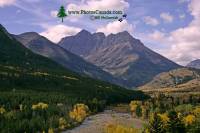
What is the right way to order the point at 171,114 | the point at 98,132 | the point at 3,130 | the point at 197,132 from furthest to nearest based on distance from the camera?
1. the point at 98,132
2. the point at 3,130
3. the point at 171,114
4. the point at 197,132

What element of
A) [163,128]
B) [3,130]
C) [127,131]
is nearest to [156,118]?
[163,128]

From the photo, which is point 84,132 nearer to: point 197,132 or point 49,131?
point 49,131

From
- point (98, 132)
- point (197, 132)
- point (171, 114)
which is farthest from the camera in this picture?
point (98, 132)

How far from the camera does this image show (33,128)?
A: 641ft

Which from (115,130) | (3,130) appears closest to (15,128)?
(3,130)

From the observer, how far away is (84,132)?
199125 millimetres

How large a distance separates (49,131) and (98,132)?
23.9m

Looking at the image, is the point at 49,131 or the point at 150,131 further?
the point at 49,131

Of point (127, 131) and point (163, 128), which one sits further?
point (127, 131)

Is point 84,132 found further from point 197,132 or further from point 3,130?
point 197,132

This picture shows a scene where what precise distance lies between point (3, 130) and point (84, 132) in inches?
1529

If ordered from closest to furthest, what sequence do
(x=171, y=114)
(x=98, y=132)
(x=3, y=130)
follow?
(x=171, y=114) → (x=3, y=130) → (x=98, y=132)

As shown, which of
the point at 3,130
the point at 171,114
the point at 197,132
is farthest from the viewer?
the point at 3,130

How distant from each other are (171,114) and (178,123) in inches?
131
